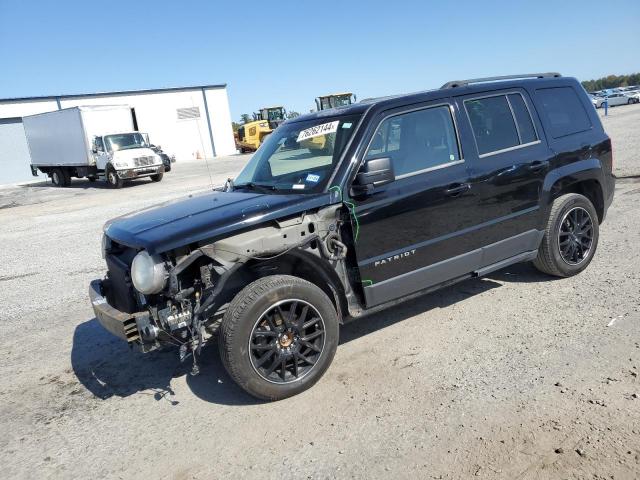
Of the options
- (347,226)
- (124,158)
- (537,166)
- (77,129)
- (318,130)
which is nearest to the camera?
(347,226)

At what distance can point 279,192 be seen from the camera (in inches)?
160

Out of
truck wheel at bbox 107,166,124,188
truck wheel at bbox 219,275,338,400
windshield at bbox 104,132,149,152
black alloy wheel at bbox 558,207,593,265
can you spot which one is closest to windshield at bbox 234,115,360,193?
truck wheel at bbox 219,275,338,400

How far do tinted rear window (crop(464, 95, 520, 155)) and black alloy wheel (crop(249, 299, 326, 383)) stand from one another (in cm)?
211

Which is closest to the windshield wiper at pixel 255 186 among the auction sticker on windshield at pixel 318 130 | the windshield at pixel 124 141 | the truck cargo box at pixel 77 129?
the auction sticker on windshield at pixel 318 130

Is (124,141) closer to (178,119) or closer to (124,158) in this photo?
(124,158)

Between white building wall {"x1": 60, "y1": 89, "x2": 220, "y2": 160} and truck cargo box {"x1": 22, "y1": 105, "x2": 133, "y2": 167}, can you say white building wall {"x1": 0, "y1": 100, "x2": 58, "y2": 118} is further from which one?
truck cargo box {"x1": 22, "y1": 105, "x2": 133, "y2": 167}

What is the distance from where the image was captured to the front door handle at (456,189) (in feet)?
13.7

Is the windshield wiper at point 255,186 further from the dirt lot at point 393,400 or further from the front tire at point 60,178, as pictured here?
the front tire at point 60,178

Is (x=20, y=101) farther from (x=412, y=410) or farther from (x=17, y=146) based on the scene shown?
(x=412, y=410)

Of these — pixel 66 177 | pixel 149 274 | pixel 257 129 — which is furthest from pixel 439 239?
pixel 257 129

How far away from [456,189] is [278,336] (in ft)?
6.21

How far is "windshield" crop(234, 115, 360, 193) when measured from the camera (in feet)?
13.0

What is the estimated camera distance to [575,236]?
5176 mm

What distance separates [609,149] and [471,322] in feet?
8.64
